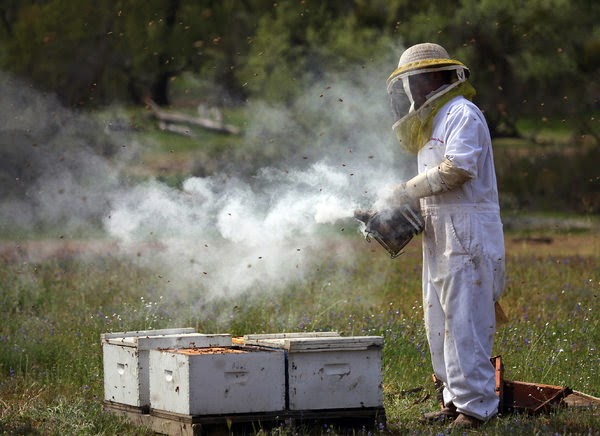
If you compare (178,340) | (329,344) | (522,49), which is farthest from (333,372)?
(522,49)

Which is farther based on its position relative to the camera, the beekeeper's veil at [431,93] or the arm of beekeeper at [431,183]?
the beekeeper's veil at [431,93]

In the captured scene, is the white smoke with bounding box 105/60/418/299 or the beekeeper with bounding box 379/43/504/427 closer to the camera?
the beekeeper with bounding box 379/43/504/427

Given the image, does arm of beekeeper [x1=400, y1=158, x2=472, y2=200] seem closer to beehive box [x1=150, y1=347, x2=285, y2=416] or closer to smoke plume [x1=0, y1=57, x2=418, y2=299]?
smoke plume [x1=0, y1=57, x2=418, y2=299]

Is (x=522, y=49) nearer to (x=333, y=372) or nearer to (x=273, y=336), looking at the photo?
(x=273, y=336)

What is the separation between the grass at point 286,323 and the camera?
5004mm

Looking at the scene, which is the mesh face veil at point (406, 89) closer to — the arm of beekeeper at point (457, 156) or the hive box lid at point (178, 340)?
the arm of beekeeper at point (457, 156)

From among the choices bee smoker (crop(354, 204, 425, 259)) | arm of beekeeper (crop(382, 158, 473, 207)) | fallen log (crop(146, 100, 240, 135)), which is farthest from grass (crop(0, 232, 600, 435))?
fallen log (crop(146, 100, 240, 135))

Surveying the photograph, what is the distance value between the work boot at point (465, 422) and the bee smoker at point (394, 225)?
2.74ft

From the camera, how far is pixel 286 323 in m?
6.68

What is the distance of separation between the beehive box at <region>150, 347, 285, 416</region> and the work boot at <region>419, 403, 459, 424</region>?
78 centimetres

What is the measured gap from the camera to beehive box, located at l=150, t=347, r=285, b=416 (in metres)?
4.36

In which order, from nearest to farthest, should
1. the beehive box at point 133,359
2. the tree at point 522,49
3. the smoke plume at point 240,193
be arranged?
the beehive box at point 133,359, the smoke plume at point 240,193, the tree at point 522,49

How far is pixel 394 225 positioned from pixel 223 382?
1.11 m

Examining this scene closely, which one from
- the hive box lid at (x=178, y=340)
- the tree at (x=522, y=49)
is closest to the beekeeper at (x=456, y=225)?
the hive box lid at (x=178, y=340)
